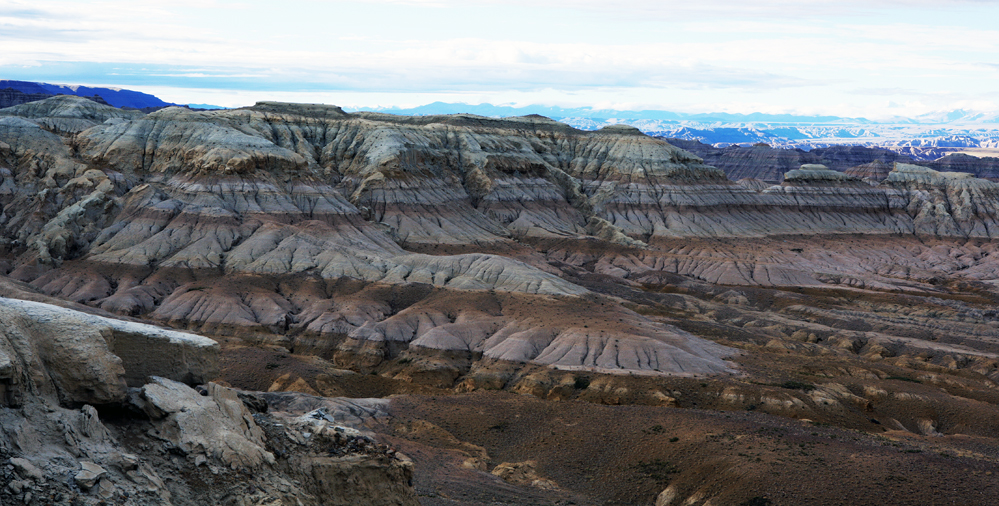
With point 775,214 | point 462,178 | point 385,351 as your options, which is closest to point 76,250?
point 385,351

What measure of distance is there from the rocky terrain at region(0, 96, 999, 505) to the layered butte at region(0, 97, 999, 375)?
55cm

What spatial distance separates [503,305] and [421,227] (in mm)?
47861

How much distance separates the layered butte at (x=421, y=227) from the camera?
292 feet

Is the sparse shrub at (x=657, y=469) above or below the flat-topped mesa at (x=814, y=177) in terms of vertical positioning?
below

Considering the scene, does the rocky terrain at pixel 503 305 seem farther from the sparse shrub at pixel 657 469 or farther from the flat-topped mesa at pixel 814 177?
the flat-topped mesa at pixel 814 177

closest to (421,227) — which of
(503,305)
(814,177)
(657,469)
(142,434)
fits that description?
(503,305)

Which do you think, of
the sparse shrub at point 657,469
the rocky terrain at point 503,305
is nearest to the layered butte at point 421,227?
the rocky terrain at point 503,305

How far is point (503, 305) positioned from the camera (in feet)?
305

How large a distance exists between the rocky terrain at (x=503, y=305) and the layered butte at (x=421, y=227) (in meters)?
0.55

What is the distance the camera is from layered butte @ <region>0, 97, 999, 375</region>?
89.1 meters

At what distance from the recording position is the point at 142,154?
410 feet

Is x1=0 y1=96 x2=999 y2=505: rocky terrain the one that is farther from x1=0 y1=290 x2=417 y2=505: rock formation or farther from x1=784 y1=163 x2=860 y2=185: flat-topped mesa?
x1=784 y1=163 x2=860 y2=185: flat-topped mesa

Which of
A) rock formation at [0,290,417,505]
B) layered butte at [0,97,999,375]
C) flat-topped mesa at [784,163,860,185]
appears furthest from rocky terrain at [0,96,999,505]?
flat-topped mesa at [784,163,860,185]

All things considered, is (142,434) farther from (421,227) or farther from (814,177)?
(814,177)
